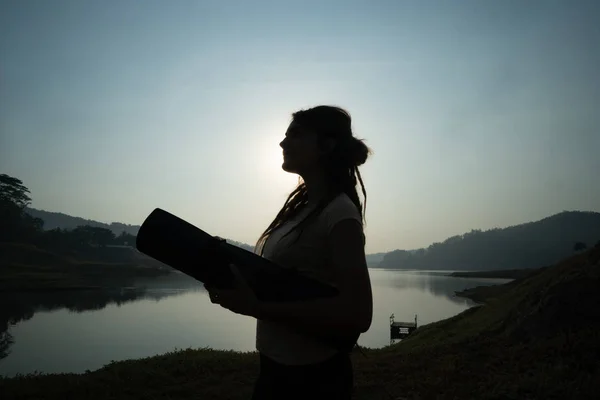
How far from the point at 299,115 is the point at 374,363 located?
1148 cm

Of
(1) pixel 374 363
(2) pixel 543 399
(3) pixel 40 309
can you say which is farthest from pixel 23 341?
(2) pixel 543 399

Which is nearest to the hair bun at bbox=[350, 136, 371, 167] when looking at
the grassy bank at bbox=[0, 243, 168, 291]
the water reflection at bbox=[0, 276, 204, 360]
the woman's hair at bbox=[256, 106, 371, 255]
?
the woman's hair at bbox=[256, 106, 371, 255]

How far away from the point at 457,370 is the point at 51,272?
301 feet

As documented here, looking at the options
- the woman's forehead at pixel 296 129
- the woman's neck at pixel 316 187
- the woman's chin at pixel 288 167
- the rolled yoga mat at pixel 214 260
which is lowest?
the rolled yoga mat at pixel 214 260

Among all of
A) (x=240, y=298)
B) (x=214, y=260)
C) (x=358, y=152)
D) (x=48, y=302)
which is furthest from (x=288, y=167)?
(x=48, y=302)

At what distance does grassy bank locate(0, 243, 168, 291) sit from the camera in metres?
68.0

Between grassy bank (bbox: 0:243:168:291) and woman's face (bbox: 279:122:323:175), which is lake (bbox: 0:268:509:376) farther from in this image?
woman's face (bbox: 279:122:323:175)

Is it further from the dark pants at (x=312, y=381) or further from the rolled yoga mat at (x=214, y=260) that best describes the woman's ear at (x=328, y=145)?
the dark pants at (x=312, y=381)

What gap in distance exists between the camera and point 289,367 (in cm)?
203

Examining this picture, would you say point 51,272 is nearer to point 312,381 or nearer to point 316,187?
point 316,187

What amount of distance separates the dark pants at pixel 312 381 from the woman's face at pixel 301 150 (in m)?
1.15

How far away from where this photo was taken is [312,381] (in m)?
2.00

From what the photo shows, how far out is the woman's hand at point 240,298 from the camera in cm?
195

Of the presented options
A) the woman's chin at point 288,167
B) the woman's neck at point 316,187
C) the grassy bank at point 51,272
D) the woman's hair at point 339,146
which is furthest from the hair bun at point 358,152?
the grassy bank at point 51,272
